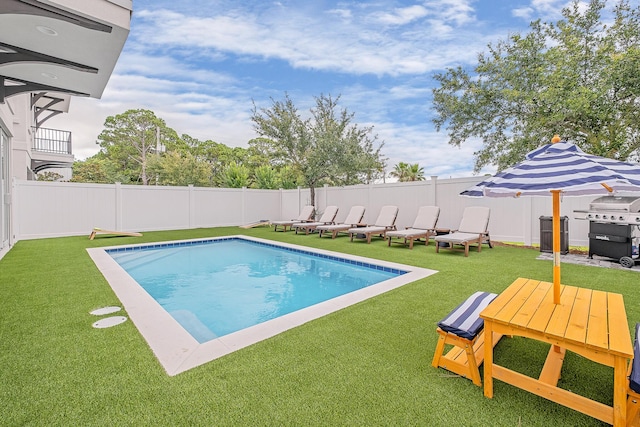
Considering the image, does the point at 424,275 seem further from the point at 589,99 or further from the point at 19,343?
the point at 589,99

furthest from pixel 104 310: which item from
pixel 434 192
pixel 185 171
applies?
pixel 185 171

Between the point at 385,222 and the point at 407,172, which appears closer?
the point at 385,222

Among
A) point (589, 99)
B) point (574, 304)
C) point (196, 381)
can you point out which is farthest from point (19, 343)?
point (589, 99)

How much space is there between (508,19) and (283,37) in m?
6.92

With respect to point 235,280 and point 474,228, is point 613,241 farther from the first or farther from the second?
point 235,280

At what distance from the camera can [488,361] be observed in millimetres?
2084

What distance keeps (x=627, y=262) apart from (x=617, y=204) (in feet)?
3.56

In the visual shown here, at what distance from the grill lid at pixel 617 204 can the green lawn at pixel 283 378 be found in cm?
278

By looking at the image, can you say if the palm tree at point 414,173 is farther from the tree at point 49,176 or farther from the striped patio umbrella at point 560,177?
the striped patio umbrella at point 560,177

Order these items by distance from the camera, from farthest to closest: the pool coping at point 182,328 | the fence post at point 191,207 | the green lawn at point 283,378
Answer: the fence post at point 191,207 < the pool coping at point 182,328 < the green lawn at point 283,378

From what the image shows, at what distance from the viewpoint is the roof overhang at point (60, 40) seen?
3764 millimetres

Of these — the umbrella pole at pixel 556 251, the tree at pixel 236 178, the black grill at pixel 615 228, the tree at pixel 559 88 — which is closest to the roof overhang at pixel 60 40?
the umbrella pole at pixel 556 251

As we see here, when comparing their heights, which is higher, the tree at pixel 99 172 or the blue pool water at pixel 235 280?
the tree at pixel 99 172

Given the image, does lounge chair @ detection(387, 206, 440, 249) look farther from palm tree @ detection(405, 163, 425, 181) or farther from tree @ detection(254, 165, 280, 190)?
palm tree @ detection(405, 163, 425, 181)
